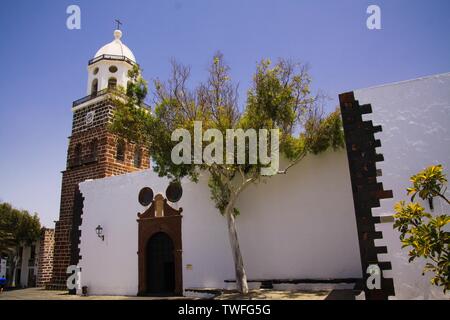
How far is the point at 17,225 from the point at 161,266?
67.9 feet

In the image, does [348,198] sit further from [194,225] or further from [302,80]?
[194,225]

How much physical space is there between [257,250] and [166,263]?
373 centimetres

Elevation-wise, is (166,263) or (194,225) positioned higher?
(194,225)

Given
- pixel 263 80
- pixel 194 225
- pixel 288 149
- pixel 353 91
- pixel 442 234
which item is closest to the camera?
pixel 442 234

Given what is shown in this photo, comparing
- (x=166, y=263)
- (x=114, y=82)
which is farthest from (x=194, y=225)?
(x=114, y=82)

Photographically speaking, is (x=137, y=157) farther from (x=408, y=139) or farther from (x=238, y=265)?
(x=408, y=139)

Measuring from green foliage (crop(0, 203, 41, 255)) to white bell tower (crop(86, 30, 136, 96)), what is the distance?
14604 mm

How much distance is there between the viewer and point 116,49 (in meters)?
19.8

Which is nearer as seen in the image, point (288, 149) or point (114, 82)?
point (288, 149)

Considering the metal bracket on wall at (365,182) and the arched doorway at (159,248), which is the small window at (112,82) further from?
the metal bracket on wall at (365,182)

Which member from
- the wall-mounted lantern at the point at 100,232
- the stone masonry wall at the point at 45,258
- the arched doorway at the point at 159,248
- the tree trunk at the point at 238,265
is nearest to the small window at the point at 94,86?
the wall-mounted lantern at the point at 100,232

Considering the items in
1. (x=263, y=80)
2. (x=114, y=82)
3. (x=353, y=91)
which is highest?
(x=114, y=82)

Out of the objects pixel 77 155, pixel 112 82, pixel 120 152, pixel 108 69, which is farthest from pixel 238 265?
pixel 108 69

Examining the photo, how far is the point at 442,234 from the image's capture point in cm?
512
